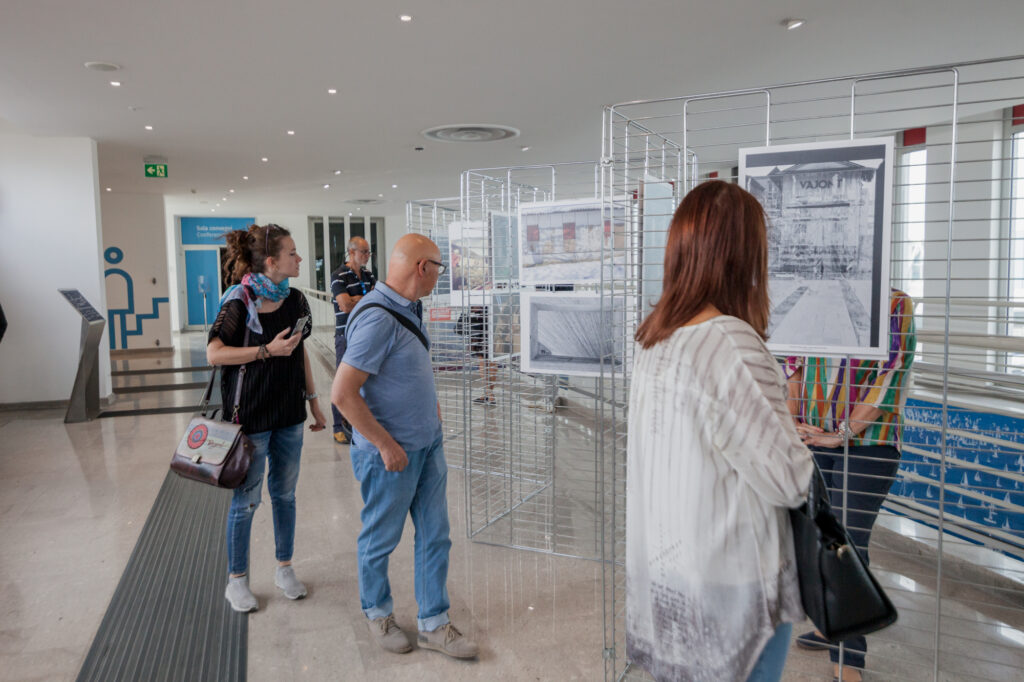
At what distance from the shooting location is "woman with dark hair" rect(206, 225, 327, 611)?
278cm

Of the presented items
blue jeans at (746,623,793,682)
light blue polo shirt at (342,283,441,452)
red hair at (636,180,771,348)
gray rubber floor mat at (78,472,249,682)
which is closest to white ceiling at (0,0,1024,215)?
light blue polo shirt at (342,283,441,452)

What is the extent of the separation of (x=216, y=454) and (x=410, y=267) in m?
1.14

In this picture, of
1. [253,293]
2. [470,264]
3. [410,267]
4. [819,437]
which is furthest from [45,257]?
[819,437]

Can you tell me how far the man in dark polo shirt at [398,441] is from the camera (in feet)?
7.54

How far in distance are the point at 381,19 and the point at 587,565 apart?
381 cm

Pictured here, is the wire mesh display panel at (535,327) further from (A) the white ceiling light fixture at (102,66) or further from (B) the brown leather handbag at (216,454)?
(A) the white ceiling light fixture at (102,66)

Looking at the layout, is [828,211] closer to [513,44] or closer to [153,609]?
[153,609]

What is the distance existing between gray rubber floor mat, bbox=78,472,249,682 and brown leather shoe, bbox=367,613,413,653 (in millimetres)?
511

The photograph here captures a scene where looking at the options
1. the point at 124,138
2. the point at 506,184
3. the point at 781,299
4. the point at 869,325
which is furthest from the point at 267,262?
the point at 124,138

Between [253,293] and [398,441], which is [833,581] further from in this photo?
[253,293]

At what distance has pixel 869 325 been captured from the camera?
1722 millimetres

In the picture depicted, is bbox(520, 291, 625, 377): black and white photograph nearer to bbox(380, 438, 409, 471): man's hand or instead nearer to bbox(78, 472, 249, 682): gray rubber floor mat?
bbox(380, 438, 409, 471): man's hand

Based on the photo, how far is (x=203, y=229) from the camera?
19.0m

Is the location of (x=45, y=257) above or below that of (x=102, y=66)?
below
